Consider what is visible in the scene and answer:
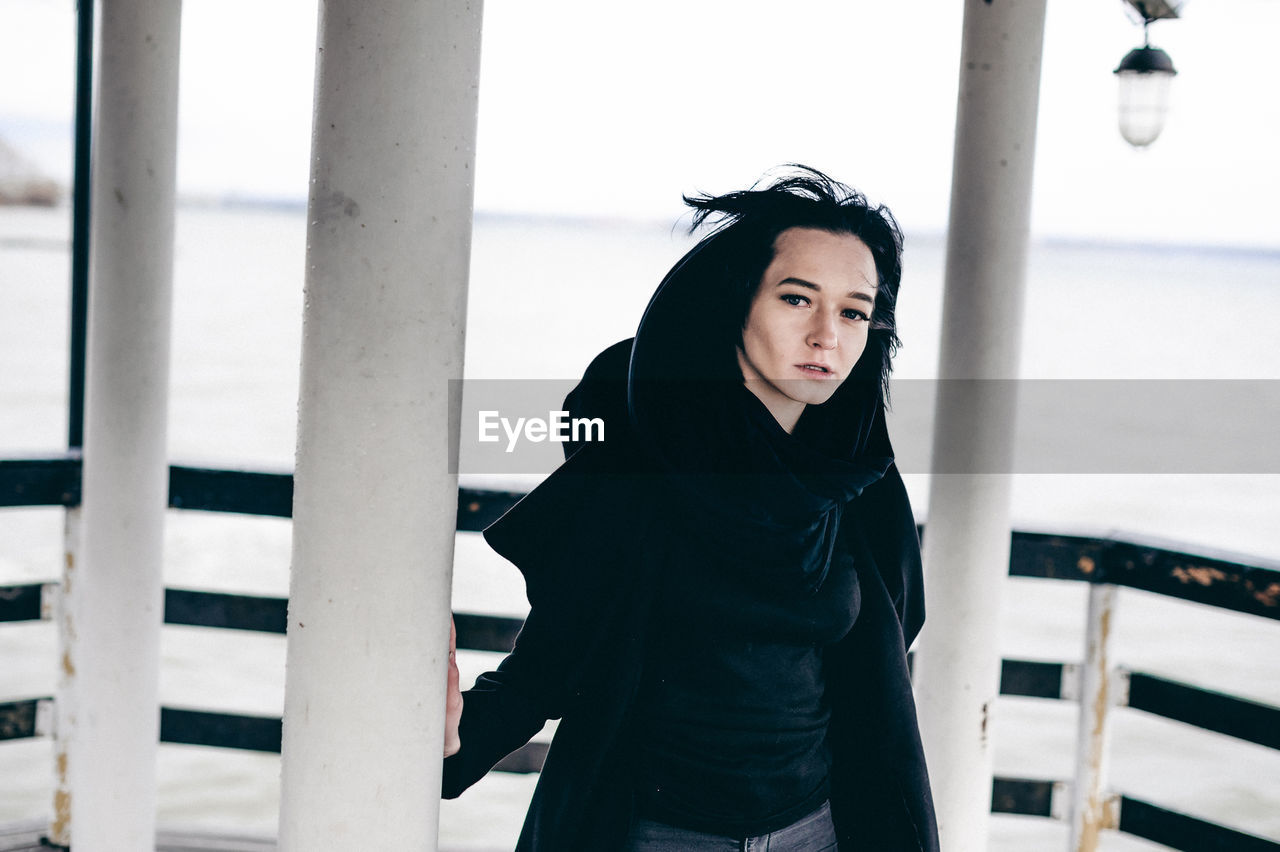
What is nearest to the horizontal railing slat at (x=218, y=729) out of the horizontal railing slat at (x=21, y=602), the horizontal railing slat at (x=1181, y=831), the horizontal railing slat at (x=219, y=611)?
the horizontal railing slat at (x=219, y=611)

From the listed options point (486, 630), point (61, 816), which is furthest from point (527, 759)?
point (61, 816)

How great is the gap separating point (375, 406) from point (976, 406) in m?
Result: 1.32

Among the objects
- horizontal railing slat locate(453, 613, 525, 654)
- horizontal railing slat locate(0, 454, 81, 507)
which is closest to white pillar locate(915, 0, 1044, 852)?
horizontal railing slat locate(453, 613, 525, 654)

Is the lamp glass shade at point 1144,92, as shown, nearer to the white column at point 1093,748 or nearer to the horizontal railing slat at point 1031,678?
the white column at point 1093,748

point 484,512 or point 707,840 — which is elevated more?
point 484,512

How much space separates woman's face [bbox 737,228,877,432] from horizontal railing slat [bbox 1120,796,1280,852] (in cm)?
177

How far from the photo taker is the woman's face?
1.43 m

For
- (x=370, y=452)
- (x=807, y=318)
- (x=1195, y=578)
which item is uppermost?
(x=807, y=318)

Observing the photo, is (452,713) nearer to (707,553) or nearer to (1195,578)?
(707,553)

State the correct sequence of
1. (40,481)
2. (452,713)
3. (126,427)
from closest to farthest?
(452,713), (126,427), (40,481)

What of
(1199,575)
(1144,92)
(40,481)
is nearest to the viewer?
(1199,575)

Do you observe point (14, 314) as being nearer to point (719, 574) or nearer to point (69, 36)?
point (69, 36)

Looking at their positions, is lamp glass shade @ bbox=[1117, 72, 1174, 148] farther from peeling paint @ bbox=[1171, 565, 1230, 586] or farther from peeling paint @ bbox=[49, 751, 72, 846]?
peeling paint @ bbox=[49, 751, 72, 846]

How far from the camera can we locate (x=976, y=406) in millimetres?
2111
